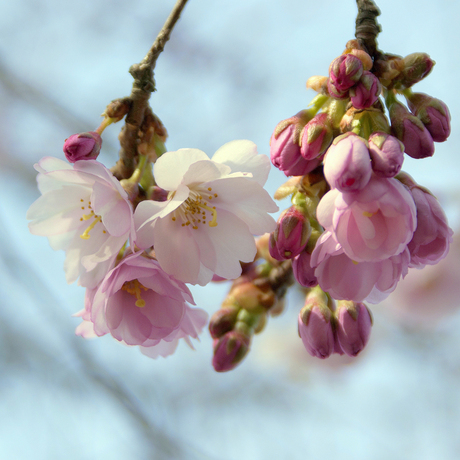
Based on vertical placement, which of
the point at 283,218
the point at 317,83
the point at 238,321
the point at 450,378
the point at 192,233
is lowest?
the point at 450,378

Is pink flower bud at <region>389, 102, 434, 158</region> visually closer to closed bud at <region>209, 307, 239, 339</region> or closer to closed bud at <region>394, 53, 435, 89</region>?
closed bud at <region>394, 53, 435, 89</region>

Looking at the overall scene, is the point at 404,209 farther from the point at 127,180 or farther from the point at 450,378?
the point at 450,378

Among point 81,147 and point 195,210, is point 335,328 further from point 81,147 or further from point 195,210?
point 81,147

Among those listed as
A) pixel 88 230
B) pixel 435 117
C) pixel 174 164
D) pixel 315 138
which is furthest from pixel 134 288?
pixel 435 117

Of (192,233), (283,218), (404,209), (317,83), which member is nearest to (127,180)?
(192,233)

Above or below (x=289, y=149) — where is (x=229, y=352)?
below

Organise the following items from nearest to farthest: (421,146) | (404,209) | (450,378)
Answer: (404,209)
(421,146)
(450,378)

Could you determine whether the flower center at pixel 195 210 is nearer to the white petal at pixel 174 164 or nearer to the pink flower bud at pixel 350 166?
the white petal at pixel 174 164
